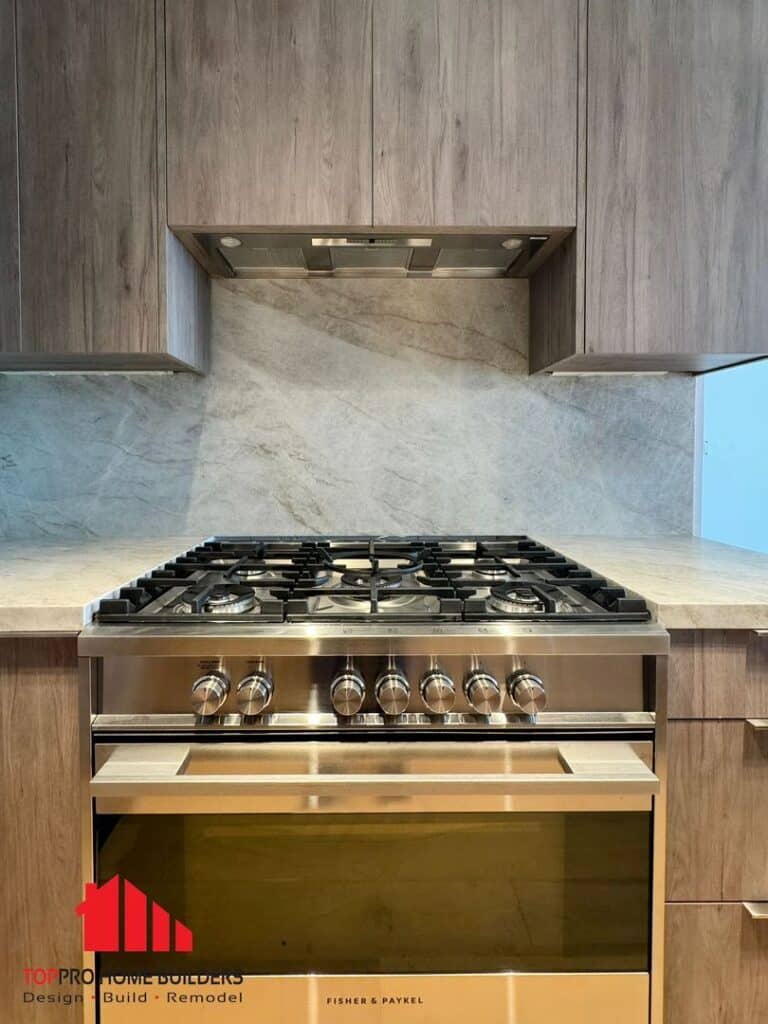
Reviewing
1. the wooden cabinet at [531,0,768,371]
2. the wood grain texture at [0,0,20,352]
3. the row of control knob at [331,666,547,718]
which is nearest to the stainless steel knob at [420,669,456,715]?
the row of control knob at [331,666,547,718]

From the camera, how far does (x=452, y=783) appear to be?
100cm

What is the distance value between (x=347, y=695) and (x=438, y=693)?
0.42ft

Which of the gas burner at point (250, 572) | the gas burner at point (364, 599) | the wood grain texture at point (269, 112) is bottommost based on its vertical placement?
the gas burner at point (364, 599)

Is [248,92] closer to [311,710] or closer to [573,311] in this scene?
[573,311]

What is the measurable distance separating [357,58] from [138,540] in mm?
1175

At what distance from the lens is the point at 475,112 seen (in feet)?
4.56

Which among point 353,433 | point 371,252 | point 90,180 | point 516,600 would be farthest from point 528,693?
point 90,180

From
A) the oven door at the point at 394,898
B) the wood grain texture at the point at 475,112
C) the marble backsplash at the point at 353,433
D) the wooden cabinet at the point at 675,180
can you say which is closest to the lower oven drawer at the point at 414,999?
the oven door at the point at 394,898

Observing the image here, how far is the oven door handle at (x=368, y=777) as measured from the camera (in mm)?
993

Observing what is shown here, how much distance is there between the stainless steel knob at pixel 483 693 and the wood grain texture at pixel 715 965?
436 mm

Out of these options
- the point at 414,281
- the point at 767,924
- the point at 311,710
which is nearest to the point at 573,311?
the point at 414,281

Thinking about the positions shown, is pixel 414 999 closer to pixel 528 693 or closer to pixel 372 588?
pixel 528 693

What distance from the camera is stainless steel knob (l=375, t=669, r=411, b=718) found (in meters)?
0.99

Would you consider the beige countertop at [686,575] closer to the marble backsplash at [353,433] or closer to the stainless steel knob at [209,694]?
the marble backsplash at [353,433]
